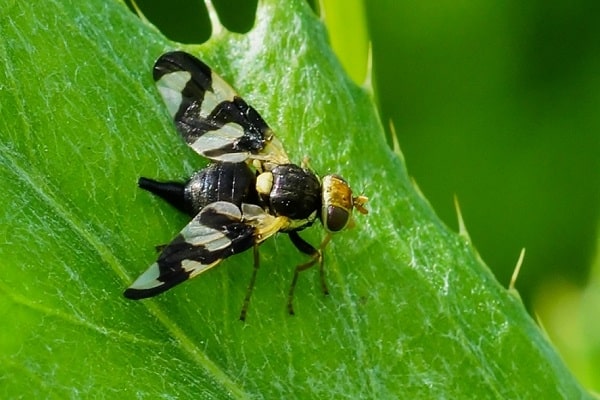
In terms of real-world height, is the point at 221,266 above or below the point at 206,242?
below

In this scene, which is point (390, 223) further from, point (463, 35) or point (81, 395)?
point (463, 35)

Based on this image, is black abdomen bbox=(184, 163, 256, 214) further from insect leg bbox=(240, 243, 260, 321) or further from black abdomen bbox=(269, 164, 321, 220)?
insect leg bbox=(240, 243, 260, 321)

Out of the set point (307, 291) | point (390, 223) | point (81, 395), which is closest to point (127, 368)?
point (81, 395)

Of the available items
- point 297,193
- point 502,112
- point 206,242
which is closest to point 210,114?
point 297,193

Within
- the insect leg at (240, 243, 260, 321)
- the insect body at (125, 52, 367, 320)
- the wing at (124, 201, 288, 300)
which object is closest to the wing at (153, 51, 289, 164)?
the insect body at (125, 52, 367, 320)

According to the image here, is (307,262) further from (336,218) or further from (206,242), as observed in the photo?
(206,242)

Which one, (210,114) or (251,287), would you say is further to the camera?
(210,114)
